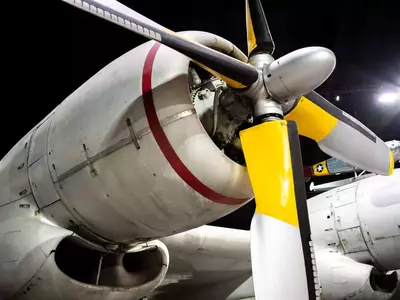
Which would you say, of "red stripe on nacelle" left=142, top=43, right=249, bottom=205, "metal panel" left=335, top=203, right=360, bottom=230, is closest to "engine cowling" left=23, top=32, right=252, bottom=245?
"red stripe on nacelle" left=142, top=43, right=249, bottom=205

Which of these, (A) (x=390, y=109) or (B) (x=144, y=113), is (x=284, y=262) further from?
(A) (x=390, y=109)

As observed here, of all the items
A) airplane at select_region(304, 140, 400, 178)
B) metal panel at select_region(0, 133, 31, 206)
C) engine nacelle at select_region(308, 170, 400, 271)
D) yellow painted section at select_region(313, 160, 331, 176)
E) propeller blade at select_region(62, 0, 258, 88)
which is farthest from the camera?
yellow painted section at select_region(313, 160, 331, 176)

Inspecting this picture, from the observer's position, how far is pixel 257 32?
114 inches

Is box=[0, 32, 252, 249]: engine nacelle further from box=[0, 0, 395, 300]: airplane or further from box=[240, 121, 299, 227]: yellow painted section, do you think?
box=[240, 121, 299, 227]: yellow painted section

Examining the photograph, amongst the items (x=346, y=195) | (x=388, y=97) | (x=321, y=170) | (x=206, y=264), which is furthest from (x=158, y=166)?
(x=388, y=97)

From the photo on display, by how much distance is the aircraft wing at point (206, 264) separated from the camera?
4.28 meters

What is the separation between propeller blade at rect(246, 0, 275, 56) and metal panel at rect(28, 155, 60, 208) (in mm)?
1630

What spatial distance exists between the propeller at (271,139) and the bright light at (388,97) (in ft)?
19.3

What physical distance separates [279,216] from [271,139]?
0.46 meters

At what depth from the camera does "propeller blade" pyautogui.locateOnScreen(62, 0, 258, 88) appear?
2.07 meters

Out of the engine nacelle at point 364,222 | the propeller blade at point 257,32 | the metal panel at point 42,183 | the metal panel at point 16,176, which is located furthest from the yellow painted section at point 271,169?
the engine nacelle at point 364,222

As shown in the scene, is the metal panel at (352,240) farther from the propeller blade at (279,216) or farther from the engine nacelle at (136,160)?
the propeller blade at (279,216)

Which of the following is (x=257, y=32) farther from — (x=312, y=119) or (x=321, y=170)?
(x=321, y=170)

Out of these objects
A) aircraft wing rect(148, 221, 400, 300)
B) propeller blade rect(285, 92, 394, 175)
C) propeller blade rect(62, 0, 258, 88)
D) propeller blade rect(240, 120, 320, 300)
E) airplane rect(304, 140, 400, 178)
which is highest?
airplane rect(304, 140, 400, 178)
